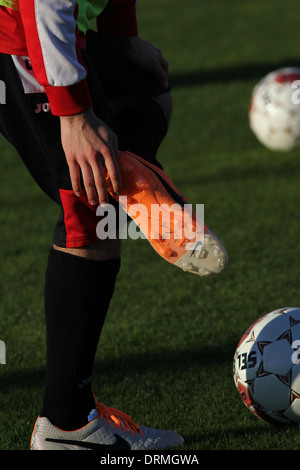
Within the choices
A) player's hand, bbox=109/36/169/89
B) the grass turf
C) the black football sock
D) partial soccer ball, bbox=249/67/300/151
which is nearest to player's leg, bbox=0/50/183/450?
the black football sock

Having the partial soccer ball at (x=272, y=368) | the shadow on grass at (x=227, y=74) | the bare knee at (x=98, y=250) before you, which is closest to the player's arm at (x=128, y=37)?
the bare knee at (x=98, y=250)

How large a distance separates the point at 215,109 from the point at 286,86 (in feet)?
5.47

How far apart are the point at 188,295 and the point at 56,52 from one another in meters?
2.13

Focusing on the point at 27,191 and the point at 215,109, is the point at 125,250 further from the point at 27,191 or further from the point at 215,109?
the point at 215,109

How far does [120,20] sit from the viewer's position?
2.51 meters

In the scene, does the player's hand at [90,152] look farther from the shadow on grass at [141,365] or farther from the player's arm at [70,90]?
the shadow on grass at [141,365]

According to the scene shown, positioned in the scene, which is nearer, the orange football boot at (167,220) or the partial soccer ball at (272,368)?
the orange football boot at (167,220)

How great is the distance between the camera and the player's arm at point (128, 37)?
2.50 meters

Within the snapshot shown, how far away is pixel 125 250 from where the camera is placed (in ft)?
14.7

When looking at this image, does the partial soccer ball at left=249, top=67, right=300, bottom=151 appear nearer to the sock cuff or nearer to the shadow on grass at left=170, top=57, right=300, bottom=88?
the shadow on grass at left=170, top=57, right=300, bottom=88

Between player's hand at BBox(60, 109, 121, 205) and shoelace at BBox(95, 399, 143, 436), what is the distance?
781mm

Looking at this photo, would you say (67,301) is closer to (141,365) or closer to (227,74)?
(141,365)

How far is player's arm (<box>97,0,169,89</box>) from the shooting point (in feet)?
8.21

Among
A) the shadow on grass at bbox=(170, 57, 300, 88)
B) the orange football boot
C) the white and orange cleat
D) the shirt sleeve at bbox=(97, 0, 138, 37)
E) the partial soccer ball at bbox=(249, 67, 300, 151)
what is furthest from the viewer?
the shadow on grass at bbox=(170, 57, 300, 88)
